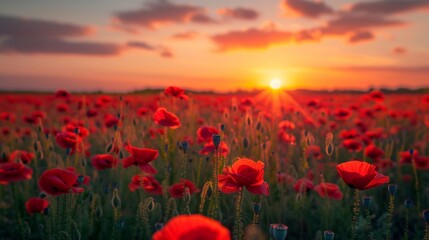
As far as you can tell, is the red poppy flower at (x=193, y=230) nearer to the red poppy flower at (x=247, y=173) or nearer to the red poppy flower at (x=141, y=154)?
the red poppy flower at (x=247, y=173)

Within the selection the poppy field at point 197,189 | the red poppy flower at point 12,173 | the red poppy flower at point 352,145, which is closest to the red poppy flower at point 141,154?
the poppy field at point 197,189

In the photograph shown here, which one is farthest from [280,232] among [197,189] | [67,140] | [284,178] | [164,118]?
[284,178]

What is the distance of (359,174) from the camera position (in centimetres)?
155

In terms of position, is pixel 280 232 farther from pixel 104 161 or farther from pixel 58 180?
pixel 104 161

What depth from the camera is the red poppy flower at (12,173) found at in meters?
2.49

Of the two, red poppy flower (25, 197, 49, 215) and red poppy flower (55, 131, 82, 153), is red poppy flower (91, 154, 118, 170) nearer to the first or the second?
red poppy flower (55, 131, 82, 153)

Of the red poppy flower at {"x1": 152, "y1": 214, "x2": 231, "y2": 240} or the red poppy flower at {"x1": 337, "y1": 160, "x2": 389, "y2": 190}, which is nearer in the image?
the red poppy flower at {"x1": 152, "y1": 214, "x2": 231, "y2": 240}

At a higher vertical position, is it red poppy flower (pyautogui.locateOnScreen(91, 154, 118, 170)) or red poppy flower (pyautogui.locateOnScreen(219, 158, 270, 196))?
red poppy flower (pyautogui.locateOnScreen(219, 158, 270, 196))

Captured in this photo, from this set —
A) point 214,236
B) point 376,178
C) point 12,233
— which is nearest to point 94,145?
point 12,233

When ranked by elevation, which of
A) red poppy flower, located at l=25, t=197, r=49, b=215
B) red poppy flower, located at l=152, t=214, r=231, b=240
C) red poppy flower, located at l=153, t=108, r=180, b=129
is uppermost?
red poppy flower, located at l=153, t=108, r=180, b=129

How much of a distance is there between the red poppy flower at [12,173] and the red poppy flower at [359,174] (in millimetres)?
1811

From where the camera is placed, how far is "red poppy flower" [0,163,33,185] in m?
2.49

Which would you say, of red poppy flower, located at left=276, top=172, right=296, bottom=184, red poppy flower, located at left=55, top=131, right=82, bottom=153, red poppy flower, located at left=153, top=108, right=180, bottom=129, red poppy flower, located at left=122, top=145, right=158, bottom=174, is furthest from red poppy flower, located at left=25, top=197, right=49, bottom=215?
red poppy flower, located at left=276, top=172, right=296, bottom=184

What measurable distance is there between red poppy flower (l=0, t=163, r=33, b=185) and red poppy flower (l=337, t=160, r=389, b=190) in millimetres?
1811
